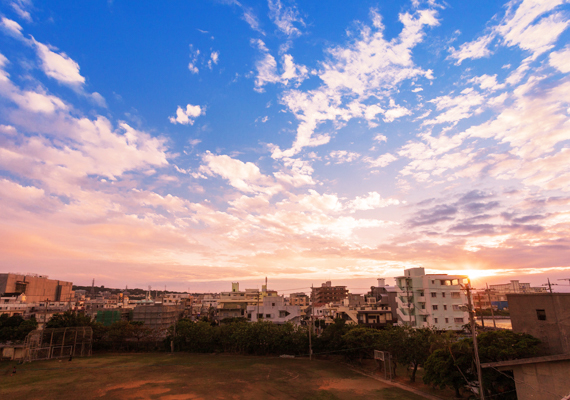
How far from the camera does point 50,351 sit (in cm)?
3572

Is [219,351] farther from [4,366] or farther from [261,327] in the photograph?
[4,366]

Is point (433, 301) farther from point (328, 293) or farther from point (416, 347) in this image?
point (328, 293)

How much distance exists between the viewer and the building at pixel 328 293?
429 feet

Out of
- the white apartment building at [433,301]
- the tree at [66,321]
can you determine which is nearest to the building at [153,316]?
the tree at [66,321]

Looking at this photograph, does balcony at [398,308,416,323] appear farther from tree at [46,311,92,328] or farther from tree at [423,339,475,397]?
tree at [46,311,92,328]

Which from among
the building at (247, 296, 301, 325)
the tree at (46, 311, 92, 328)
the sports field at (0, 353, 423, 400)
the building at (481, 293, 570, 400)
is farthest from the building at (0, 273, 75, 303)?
the building at (481, 293, 570, 400)

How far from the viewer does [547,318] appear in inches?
707

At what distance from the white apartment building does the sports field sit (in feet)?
87.4

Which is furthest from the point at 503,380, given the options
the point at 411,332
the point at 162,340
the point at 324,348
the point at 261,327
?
the point at 162,340

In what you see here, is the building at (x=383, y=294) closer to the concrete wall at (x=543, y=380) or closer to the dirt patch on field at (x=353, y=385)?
the dirt patch on field at (x=353, y=385)

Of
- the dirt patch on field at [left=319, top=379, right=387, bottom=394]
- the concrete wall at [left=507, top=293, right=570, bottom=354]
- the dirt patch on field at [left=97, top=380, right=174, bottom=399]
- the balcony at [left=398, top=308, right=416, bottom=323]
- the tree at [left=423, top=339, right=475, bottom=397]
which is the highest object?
the concrete wall at [left=507, top=293, right=570, bottom=354]

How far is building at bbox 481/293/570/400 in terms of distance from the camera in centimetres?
1465

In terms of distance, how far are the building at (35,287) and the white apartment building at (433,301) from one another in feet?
289

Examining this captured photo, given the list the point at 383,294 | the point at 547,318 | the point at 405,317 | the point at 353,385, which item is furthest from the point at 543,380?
the point at 383,294
